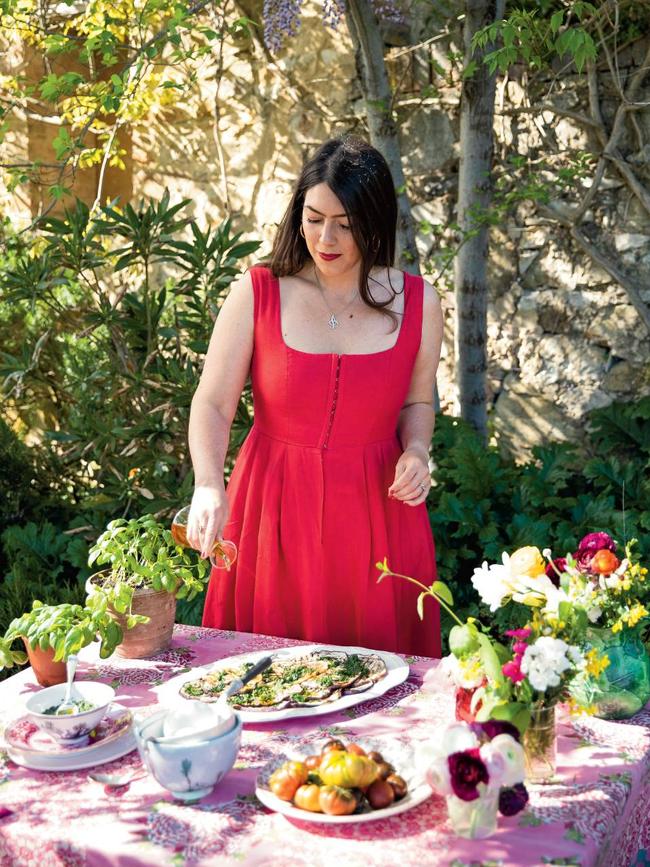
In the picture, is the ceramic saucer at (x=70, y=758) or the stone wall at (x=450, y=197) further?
the stone wall at (x=450, y=197)

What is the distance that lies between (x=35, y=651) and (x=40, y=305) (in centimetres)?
296

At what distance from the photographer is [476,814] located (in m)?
1.25

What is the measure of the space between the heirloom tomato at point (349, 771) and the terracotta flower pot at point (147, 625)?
606 millimetres

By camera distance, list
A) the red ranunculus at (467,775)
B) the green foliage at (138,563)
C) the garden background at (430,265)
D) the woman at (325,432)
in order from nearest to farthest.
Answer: the red ranunculus at (467,775), the green foliage at (138,563), the woman at (325,432), the garden background at (430,265)

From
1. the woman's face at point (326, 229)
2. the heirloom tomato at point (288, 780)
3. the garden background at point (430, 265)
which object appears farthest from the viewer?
the garden background at point (430, 265)

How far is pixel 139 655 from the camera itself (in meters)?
1.86

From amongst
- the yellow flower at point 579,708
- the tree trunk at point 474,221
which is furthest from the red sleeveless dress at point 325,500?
the tree trunk at point 474,221

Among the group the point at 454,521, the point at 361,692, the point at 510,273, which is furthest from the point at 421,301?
the point at 510,273

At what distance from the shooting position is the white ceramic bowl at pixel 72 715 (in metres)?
1.50

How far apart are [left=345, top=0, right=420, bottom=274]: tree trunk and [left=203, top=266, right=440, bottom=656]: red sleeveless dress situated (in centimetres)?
172

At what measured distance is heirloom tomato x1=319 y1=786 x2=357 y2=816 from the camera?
4.20 ft

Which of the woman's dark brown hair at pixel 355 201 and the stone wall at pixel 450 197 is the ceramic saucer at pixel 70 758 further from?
the stone wall at pixel 450 197

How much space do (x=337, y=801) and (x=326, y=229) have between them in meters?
1.13

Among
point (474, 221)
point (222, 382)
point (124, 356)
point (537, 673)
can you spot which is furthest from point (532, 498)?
point (537, 673)
